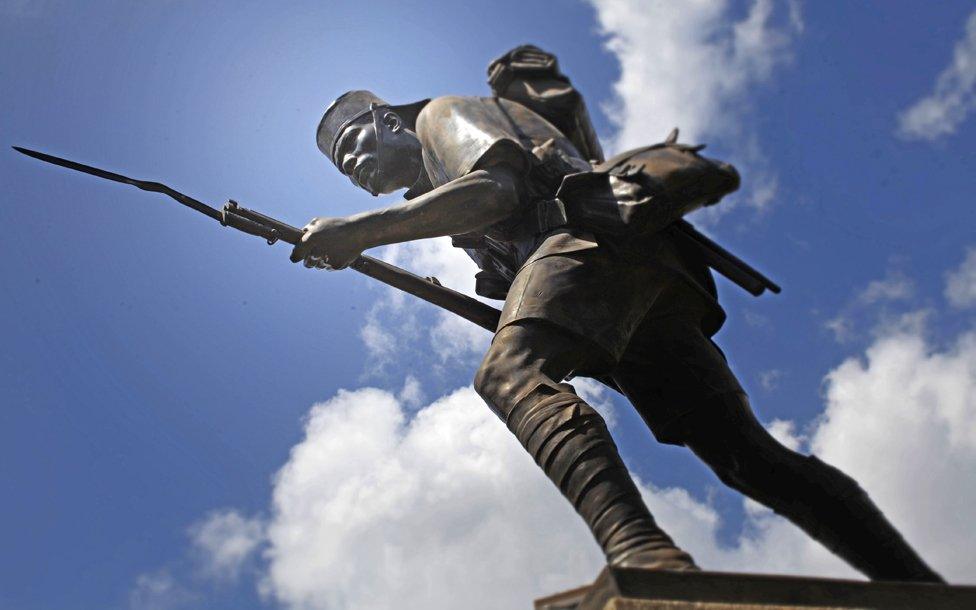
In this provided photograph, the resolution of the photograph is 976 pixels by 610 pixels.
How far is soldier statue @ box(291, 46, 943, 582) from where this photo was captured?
140 inches

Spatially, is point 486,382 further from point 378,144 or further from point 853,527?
point 378,144

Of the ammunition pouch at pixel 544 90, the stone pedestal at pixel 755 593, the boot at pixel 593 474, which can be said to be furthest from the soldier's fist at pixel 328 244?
the stone pedestal at pixel 755 593

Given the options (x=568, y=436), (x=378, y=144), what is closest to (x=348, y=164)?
(x=378, y=144)

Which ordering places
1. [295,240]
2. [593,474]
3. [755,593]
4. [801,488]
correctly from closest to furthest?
[755,593]
[593,474]
[801,488]
[295,240]

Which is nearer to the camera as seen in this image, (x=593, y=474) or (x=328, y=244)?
(x=593, y=474)

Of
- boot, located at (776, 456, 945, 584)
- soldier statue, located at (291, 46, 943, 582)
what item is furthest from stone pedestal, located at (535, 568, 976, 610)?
boot, located at (776, 456, 945, 584)

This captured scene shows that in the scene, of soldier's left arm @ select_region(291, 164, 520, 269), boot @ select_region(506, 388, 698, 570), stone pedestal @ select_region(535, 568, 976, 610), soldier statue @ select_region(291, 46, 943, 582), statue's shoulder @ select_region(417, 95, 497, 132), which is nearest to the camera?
stone pedestal @ select_region(535, 568, 976, 610)

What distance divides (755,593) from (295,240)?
3.03 metres

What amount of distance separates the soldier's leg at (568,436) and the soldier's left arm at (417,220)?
0.58 meters

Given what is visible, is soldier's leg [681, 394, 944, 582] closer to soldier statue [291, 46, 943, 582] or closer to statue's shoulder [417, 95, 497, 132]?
soldier statue [291, 46, 943, 582]

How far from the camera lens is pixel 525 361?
12.5ft

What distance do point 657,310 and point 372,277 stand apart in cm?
157

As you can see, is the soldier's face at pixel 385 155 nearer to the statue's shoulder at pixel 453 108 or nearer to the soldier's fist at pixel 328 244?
the statue's shoulder at pixel 453 108

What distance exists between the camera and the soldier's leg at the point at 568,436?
3.19 metres
